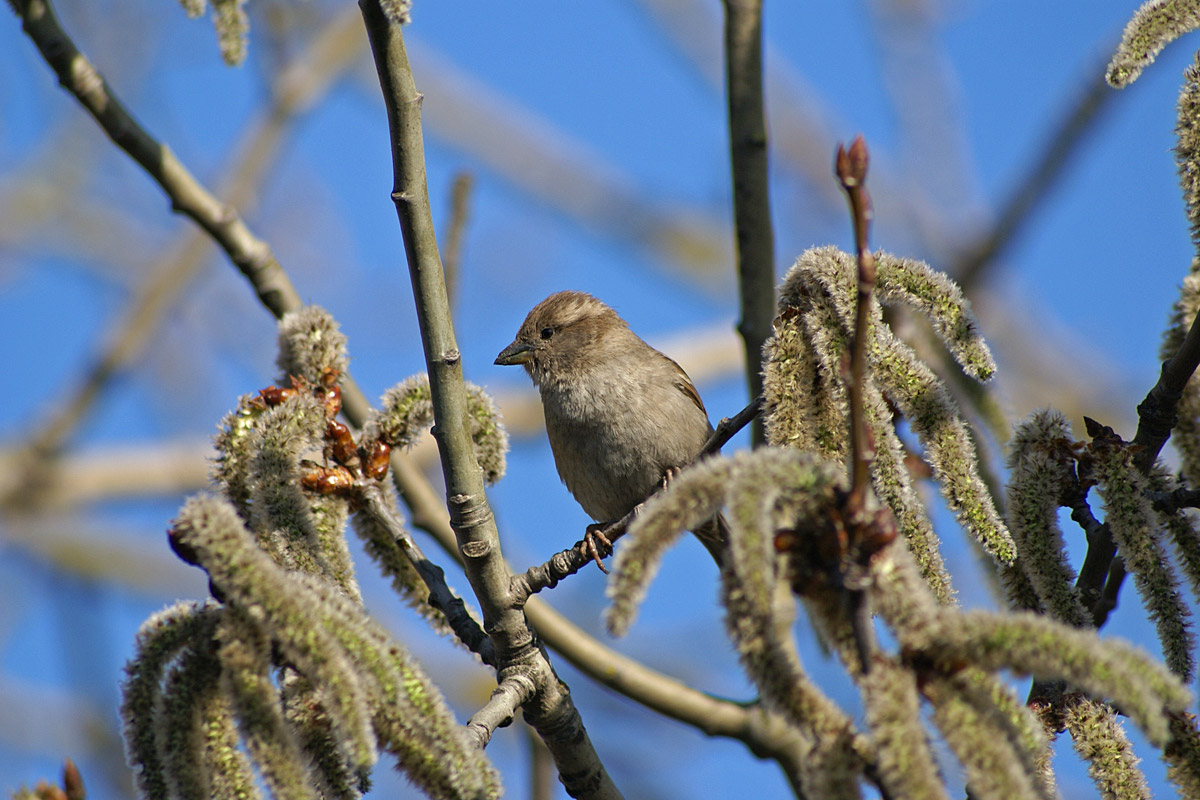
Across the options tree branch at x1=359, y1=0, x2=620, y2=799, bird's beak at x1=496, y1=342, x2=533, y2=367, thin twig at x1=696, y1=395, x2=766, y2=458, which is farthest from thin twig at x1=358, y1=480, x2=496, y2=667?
bird's beak at x1=496, y1=342, x2=533, y2=367

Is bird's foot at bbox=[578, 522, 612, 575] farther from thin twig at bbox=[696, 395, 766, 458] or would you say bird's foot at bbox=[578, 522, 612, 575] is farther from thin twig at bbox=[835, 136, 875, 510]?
thin twig at bbox=[835, 136, 875, 510]

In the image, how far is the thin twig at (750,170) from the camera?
5258 mm

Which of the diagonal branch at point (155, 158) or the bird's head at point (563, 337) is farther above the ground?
the bird's head at point (563, 337)

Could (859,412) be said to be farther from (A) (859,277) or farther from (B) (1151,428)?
(B) (1151,428)

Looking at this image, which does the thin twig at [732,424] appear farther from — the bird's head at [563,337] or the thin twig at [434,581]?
the bird's head at [563,337]

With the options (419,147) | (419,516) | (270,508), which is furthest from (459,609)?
(419,147)

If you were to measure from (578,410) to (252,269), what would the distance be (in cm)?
199

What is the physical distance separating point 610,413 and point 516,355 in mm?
957

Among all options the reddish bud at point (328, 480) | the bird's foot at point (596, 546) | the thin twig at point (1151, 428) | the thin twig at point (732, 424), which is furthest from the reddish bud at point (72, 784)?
the thin twig at point (1151, 428)

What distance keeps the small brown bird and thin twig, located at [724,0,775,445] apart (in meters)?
0.76

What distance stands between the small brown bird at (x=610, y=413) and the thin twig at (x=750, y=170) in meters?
0.76

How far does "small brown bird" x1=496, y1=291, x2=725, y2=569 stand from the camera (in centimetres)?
588

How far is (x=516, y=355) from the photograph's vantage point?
261 inches

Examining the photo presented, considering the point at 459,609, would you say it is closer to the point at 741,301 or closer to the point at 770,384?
the point at 770,384
